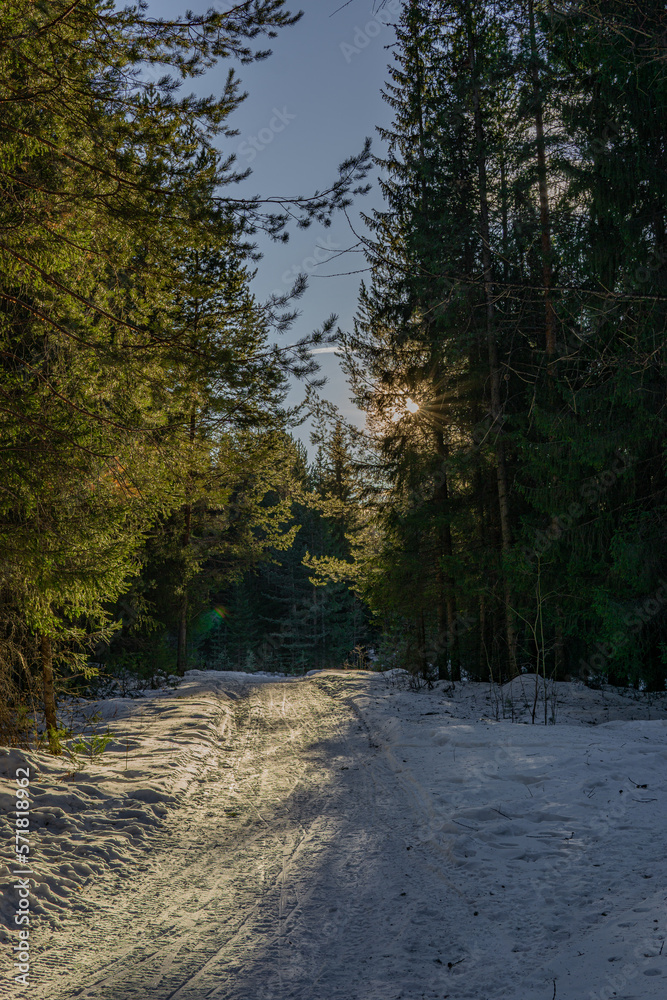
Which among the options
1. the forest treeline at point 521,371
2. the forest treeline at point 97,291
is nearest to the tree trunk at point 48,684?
the forest treeline at point 97,291

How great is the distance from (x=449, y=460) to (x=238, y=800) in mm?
9101

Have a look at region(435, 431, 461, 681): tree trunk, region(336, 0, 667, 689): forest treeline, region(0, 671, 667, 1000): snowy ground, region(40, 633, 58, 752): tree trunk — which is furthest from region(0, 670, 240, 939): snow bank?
region(435, 431, 461, 681): tree trunk

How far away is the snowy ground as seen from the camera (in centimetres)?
296

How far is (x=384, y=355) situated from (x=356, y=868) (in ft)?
44.9

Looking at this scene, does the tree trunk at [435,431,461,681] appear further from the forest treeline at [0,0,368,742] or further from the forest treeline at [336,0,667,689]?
the forest treeline at [0,0,368,742]

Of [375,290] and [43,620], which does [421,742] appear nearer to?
[43,620]

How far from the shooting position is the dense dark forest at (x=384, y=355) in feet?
16.2

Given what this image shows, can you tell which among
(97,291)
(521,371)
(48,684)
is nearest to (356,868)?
(48,684)

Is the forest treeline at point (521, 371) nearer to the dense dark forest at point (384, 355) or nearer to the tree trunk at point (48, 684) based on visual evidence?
the dense dark forest at point (384, 355)

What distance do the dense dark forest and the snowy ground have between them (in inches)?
79.3

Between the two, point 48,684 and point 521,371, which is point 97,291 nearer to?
point 48,684

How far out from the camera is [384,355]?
15.9 m

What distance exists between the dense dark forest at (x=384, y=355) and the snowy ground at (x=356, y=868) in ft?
6.61

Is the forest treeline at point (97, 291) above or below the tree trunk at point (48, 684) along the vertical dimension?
above
